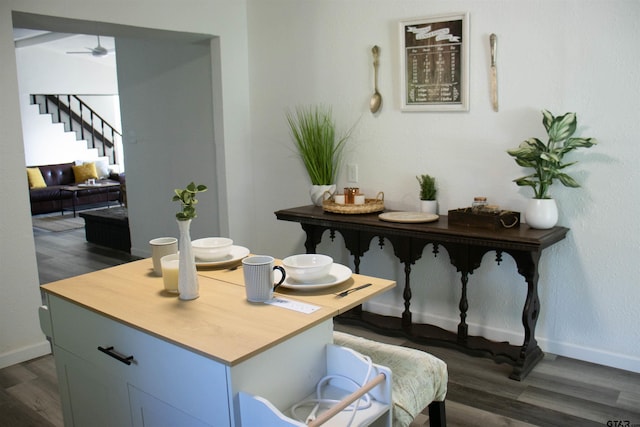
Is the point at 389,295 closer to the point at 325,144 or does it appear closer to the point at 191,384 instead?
the point at 325,144

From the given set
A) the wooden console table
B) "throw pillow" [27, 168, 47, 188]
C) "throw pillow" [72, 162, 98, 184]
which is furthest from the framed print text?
"throw pillow" [72, 162, 98, 184]

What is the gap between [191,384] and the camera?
155cm

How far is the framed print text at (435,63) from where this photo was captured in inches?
126

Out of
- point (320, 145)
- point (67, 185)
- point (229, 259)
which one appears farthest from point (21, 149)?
point (67, 185)

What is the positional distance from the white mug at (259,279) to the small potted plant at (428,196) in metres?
1.75

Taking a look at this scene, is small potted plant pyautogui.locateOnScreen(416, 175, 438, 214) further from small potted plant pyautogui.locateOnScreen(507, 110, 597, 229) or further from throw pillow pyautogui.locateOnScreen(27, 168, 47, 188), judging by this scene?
throw pillow pyautogui.locateOnScreen(27, 168, 47, 188)

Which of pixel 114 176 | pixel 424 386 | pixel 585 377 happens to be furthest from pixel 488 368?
pixel 114 176

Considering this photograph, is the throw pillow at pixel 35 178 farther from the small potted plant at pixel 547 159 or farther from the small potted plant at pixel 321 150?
the small potted plant at pixel 547 159

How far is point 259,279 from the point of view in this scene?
70.9 inches

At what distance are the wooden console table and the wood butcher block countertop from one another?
1.04 m

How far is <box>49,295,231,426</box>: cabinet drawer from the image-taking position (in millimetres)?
1492

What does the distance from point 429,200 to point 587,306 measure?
3.38ft

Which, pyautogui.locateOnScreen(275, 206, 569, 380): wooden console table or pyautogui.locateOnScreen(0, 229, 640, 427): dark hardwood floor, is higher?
pyautogui.locateOnScreen(275, 206, 569, 380): wooden console table

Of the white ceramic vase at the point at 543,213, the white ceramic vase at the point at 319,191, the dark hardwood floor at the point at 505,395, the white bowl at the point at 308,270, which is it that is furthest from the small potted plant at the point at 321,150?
the white bowl at the point at 308,270
